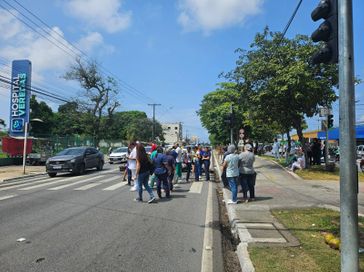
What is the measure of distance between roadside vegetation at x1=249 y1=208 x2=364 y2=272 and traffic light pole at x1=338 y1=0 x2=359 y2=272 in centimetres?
86

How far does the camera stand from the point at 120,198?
12.0m

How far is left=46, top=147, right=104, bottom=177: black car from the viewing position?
2042 centimetres

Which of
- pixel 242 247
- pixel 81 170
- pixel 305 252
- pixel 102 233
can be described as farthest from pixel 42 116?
pixel 305 252

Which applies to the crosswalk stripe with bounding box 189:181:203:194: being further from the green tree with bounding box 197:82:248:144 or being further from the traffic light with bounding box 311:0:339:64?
the green tree with bounding box 197:82:248:144

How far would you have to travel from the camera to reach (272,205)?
33.3 feet

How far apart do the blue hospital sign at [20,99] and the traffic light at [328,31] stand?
30080 mm

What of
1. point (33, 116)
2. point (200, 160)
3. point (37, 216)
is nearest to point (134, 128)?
point (33, 116)

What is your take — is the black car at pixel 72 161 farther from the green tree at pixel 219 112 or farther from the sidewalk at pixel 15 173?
the green tree at pixel 219 112

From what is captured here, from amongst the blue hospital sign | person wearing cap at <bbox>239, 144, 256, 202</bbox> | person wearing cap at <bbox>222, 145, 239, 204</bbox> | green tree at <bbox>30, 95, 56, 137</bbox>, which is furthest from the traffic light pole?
green tree at <bbox>30, 95, 56, 137</bbox>

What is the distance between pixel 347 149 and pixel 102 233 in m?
4.86

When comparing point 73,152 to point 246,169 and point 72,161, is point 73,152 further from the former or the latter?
point 246,169

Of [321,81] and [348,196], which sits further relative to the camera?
[321,81]

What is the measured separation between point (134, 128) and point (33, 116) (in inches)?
1029

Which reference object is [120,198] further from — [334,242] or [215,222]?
[334,242]
